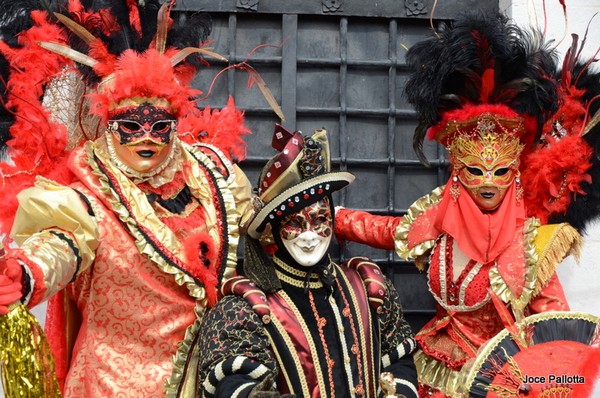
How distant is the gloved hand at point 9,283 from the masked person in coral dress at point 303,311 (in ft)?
2.44

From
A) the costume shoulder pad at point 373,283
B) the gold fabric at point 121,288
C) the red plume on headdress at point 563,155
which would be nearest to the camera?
the costume shoulder pad at point 373,283

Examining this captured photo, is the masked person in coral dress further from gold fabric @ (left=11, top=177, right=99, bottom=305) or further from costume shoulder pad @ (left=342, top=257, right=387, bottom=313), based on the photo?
gold fabric @ (left=11, top=177, right=99, bottom=305)

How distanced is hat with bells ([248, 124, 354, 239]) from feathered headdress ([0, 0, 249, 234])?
67cm

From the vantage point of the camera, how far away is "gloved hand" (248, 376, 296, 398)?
3785 mm

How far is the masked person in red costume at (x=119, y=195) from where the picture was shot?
14.7 feet

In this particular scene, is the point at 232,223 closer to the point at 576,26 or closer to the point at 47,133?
the point at 47,133

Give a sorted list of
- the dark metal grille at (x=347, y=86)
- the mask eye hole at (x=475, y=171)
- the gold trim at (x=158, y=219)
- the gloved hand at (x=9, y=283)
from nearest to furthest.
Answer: the gloved hand at (x=9, y=283), the gold trim at (x=158, y=219), the mask eye hole at (x=475, y=171), the dark metal grille at (x=347, y=86)

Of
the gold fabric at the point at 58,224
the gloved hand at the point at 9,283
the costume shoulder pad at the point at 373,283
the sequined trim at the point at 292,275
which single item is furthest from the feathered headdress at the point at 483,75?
the gloved hand at the point at 9,283

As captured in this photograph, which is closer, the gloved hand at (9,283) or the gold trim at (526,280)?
the gloved hand at (9,283)

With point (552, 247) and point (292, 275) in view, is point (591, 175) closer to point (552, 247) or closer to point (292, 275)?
point (552, 247)

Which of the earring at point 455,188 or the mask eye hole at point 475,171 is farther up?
the mask eye hole at point 475,171

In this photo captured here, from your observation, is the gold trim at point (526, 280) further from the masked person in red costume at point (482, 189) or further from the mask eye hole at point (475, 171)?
the mask eye hole at point (475, 171)

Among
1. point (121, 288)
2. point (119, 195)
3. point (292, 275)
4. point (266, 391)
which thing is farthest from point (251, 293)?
point (119, 195)

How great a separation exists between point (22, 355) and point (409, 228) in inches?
79.5
